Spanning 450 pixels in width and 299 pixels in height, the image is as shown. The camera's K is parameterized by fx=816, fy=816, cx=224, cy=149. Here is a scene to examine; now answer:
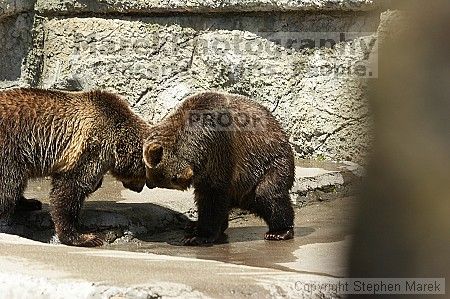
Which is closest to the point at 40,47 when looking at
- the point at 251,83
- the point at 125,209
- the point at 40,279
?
the point at 251,83

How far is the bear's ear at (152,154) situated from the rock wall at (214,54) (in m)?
2.92

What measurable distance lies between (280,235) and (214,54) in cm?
321

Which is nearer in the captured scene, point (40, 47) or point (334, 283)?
point (334, 283)

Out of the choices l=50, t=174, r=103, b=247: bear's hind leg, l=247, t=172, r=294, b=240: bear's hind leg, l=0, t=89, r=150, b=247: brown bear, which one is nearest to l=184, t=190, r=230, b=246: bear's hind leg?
l=247, t=172, r=294, b=240: bear's hind leg

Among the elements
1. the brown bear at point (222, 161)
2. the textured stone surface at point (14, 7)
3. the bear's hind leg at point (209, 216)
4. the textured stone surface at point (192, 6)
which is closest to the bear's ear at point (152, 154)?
the brown bear at point (222, 161)

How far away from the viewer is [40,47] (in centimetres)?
937

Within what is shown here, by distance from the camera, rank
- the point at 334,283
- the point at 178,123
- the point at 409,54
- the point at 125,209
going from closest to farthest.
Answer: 1. the point at 409,54
2. the point at 334,283
3. the point at 178,123
4. the point at 125,209

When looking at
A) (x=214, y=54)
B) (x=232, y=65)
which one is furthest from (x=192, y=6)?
(x=232, y=65)

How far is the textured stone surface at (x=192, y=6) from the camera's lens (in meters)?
8.50

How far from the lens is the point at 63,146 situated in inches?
245

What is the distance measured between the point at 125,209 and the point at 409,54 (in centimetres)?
581

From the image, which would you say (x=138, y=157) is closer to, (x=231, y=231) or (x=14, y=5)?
(x=231, y=231)

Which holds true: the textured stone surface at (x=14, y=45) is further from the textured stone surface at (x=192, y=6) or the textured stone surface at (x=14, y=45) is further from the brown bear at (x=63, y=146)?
the brown bear at (x=63, y=146)

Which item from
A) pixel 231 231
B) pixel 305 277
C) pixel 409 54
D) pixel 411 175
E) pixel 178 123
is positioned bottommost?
pixel 231 231
